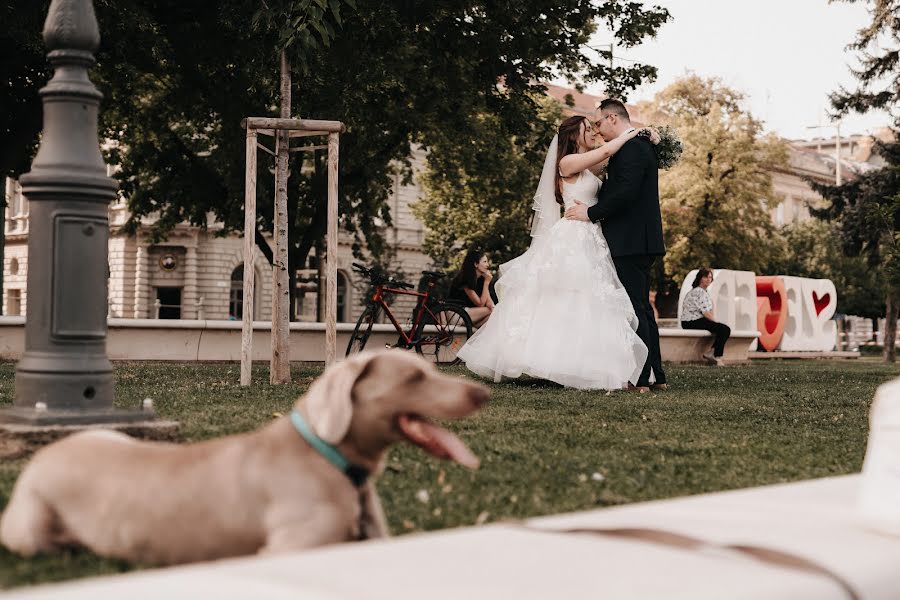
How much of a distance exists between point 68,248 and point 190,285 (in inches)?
1911

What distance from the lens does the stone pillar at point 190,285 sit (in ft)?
172

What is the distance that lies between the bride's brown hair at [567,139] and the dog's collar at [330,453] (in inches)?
323

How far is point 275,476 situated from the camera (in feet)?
8.60

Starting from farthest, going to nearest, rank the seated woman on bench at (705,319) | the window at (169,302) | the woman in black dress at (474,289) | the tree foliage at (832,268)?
the tree foliage at (832,268) < the window at (169,302) < the seated woman on bench at (705,319) < the woman in black dress at (474,289)

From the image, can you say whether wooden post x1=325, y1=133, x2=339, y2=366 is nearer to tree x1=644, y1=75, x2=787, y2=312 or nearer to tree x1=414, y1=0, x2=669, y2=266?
tree x1=414, y1=0, x2=669, y2=266

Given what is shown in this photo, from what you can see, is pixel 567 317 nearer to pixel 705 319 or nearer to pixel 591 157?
pixel 591 157

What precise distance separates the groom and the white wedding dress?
0.14 meters

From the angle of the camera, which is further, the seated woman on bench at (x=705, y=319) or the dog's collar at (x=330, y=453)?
the seated woman on bench at (x=705, y=319)

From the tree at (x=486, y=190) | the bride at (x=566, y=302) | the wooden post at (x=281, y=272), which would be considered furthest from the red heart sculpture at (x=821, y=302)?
the wooden post at (x=281, y=272)

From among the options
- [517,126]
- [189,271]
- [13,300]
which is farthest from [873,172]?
[13,300]

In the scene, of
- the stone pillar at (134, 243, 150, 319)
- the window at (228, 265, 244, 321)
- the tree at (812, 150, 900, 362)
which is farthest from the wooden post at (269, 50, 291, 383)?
the window at (228, 265, 244, 321)

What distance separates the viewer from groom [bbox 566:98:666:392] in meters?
10.1

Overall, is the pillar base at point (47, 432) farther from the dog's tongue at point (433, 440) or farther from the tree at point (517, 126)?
the tree at point (517, 126)

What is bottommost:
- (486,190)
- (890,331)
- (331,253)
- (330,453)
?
(890,331)
